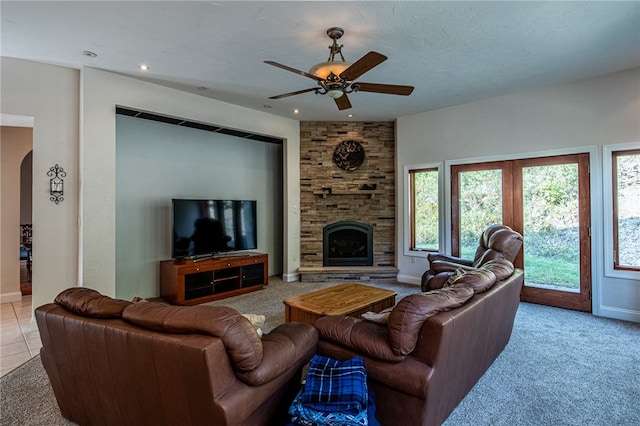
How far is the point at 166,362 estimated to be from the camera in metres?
1.42

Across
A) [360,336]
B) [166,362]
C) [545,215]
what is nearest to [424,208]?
[545,215]

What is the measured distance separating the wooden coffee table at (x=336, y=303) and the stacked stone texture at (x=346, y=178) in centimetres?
248

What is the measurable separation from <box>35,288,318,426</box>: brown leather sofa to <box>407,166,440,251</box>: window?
4.26m

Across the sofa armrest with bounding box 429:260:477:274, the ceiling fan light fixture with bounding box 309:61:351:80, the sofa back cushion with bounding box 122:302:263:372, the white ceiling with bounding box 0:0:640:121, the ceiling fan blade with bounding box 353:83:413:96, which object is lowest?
the sofa armrest with bounding box 429:260:477:274

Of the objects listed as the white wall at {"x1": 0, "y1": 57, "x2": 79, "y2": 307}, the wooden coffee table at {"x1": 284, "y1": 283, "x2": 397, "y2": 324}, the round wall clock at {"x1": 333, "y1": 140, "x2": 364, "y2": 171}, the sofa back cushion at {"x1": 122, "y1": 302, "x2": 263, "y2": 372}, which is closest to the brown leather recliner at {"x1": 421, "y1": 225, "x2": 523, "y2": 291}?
the wooden coffee table at {"x1": 284, "y1": 283, "x2": 397, "y2": 324}

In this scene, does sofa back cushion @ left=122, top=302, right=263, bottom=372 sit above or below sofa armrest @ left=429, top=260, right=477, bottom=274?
above

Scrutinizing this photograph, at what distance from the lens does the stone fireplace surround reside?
6160 millimetres

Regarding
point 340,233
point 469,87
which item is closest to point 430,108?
point 469,87

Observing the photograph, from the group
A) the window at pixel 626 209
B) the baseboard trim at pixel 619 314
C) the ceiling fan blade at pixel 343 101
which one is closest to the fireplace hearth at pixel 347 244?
the ceiling fan blade at pixel 343 101

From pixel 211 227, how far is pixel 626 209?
216 inches

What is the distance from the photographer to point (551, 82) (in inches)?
168

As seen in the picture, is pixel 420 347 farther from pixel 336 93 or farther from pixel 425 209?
pixel 425 209

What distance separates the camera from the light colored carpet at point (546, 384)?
2.09 m

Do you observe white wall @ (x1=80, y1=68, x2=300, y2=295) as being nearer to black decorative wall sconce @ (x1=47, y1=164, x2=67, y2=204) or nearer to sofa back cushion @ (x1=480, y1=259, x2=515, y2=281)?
black decorative wall sconce @ (x1=47, y1=164, x2=67, y2=204)
